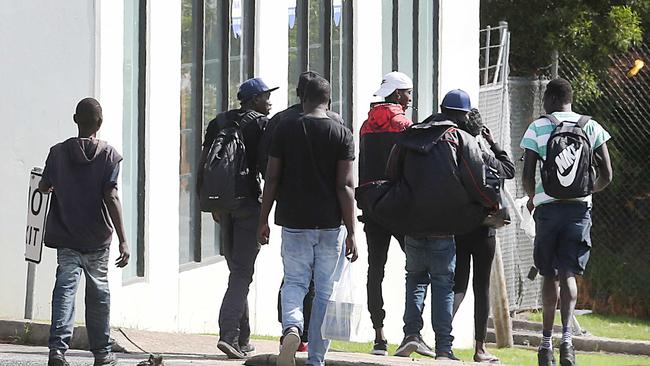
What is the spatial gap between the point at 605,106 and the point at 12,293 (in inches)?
438

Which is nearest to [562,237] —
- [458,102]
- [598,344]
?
[458,102]

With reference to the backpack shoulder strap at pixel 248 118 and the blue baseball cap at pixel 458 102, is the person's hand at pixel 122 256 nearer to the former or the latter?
the backpack shoulder strap at pixel 248 118

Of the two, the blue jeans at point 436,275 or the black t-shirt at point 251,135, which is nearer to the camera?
the blue jeans at point 436,275

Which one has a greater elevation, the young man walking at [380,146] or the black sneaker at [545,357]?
the young man walking at [380,146]

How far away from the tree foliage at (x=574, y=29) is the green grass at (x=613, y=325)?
2944 mm

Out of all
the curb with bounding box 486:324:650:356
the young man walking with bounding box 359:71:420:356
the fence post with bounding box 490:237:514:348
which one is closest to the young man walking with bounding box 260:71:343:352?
the young man walking with bounding box 359:71:420:356

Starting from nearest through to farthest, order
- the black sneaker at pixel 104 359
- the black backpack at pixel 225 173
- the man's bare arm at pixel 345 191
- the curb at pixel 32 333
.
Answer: the man's bare arm at pixel 345 191, the black sneaker at pixel 104 359, the black backpack at pixel 225 173, the curb at pixel 32 333

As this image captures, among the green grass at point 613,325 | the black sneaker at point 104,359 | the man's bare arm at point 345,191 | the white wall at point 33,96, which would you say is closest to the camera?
the man's bare arm at point 345,191

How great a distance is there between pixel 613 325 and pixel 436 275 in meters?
10.1

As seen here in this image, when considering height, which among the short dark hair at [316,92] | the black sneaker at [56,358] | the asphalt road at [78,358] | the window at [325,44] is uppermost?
the window at [325,44]

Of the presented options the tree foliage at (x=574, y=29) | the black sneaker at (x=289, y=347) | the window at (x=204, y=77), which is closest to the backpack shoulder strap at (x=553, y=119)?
the black sneaker at (x=289, y=347)

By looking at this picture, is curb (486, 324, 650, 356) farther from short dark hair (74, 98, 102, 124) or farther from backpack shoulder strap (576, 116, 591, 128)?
short dark hair (74, 98, 102, 124)

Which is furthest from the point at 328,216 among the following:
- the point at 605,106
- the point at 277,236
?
the point at 605,106

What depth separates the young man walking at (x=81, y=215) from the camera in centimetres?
980
